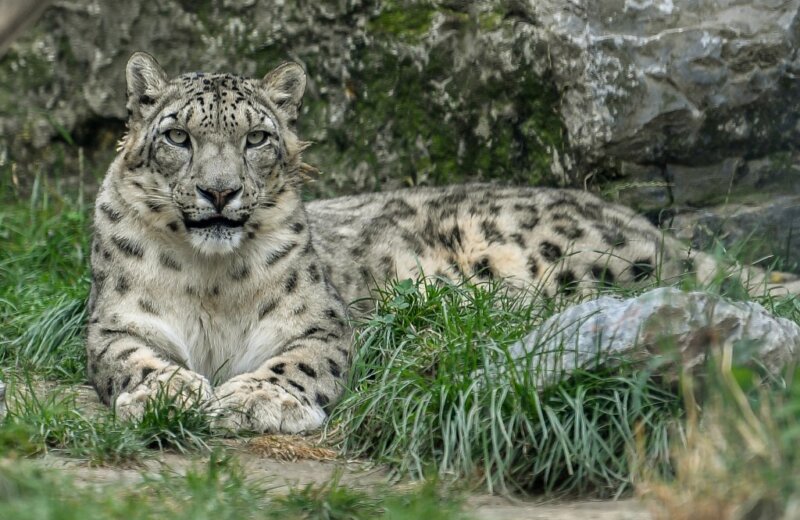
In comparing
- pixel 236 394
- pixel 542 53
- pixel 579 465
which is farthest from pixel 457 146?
pixel 579 465

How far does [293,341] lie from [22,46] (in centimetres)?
388

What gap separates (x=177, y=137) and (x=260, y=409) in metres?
1.47

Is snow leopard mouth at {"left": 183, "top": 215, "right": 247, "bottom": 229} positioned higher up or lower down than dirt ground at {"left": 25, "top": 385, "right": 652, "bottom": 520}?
higher up

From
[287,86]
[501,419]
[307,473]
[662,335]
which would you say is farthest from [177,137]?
[662,335]

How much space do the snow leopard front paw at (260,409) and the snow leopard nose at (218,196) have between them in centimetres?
85

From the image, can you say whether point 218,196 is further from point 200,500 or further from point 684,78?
point 684,78

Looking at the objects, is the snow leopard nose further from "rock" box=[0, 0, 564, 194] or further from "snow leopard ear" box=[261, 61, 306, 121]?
"rock" box=[0, 0, 564, 194]

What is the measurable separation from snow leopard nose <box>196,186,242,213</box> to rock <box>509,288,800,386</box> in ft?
5.52

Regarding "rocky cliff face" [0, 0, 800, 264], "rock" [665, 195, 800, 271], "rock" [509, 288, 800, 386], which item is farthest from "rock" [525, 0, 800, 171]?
"rock" [509, 288, 800, 386]

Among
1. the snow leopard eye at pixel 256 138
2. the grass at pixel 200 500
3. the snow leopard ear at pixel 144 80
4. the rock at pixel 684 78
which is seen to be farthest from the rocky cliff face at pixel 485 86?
the grass at pixel 200 500

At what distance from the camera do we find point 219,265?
269 inches

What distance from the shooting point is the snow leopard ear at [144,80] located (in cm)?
690

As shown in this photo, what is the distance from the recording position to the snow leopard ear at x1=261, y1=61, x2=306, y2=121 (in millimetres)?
7160

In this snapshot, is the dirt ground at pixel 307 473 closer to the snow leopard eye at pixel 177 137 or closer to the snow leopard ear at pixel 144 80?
the snow leopard eye at pixel 177 137
